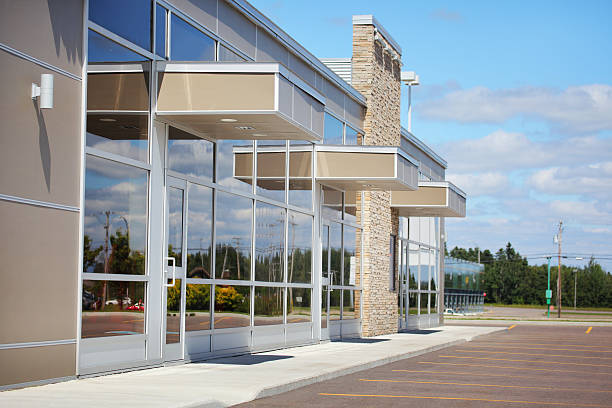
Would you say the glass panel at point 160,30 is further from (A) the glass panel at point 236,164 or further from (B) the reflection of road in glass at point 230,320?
(B) the reflection of road in glass at point 230,320

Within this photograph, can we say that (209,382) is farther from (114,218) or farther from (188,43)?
(188,43)

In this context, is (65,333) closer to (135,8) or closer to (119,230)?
(119,230)

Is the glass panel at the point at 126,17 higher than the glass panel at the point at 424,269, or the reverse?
the glass panel at the point at 126,17

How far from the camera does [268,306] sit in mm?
19969

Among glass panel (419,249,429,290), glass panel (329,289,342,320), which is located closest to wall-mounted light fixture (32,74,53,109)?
glass panel (329,289,342,320)

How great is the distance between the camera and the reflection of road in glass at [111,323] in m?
12.9

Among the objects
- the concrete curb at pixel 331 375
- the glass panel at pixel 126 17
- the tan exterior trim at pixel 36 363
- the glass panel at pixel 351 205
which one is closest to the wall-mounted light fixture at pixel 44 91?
the glass panel at pixel 126 17

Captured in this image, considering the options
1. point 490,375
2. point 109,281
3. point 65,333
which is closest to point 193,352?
point 109,281

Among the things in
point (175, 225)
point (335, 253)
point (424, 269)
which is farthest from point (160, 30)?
point (424, 269)

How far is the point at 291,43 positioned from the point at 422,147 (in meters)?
17.1

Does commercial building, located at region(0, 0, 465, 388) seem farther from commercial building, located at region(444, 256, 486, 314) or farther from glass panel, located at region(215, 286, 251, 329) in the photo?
commercial building, located at region(444, 256, 486, 314)

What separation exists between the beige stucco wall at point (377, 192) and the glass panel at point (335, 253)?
1964mm

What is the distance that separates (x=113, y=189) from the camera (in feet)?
44.9

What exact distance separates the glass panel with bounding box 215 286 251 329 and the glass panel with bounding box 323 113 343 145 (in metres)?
6.65
